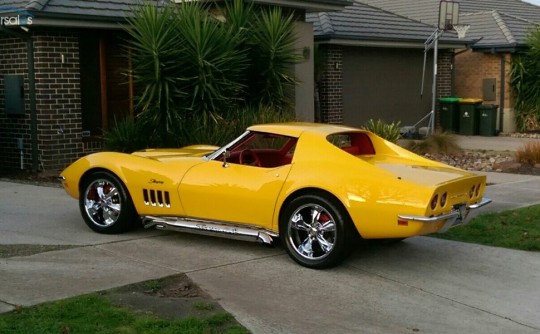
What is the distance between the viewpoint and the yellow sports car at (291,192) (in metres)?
6.47

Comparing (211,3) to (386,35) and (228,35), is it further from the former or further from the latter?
(386,35)

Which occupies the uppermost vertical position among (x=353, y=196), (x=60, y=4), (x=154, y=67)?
(x=60, y=4)

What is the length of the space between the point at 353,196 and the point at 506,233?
2.85 m

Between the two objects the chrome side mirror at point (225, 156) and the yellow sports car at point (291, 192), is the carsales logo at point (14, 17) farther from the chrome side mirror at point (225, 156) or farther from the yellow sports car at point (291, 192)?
the chrome side mirror at point (225, 156)

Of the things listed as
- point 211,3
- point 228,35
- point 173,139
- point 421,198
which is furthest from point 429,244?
point 211,3

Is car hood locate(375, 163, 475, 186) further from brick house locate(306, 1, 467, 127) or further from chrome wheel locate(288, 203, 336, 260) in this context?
brick house locate(306, 1, 467, 127)

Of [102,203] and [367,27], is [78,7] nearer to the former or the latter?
[102,203]

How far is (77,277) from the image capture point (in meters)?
6.29

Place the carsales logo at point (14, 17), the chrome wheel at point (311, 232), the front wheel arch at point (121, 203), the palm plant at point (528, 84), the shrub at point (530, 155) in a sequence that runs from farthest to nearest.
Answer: the palm plant at point (528, 84) → the shrub at point (530, 155) → the carsales logo at point (14, 17) → the front wheel arch at point (121, 203) → the chrome wheel at point (311, 232)

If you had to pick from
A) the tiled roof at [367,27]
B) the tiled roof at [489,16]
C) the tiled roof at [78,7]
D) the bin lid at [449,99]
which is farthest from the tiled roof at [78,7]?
the tiled roof at [489,16]

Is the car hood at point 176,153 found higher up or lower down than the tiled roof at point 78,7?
lower down

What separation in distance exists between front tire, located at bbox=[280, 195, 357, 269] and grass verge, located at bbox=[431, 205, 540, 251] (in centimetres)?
214

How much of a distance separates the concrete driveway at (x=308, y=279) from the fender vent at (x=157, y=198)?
1.39 ft

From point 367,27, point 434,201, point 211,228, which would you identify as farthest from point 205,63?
point 367,27
